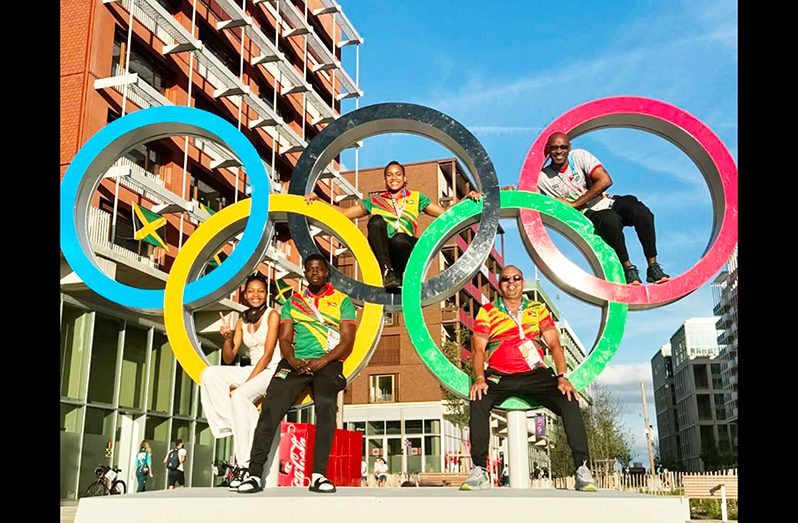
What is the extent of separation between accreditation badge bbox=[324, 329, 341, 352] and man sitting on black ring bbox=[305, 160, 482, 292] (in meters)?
0.95

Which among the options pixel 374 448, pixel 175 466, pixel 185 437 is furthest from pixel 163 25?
pixel 374 448

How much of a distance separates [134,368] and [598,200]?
1527 cm

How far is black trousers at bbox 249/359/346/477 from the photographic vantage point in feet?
20.0

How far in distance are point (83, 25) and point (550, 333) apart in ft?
62.9

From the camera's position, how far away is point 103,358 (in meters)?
18.1

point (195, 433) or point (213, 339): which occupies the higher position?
point (213, 339)

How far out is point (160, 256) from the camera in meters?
22.6

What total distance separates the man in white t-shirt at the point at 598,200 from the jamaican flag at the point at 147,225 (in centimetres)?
1422

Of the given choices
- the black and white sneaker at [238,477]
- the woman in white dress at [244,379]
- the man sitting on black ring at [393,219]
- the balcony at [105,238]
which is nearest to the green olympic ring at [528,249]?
the man sitting on black ring at [393,219]

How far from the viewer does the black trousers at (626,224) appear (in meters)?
7.42

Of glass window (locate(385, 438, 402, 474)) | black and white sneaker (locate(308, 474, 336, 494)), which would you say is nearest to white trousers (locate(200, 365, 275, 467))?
black and white sneaker (locate(308, 474, 336, 494))

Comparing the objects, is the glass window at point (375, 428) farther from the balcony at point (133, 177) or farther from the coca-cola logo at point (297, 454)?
the coca-cola logo at point (297, 454)
